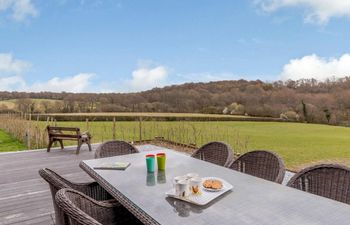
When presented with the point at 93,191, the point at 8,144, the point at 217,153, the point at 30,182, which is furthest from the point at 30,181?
the point at 8,144

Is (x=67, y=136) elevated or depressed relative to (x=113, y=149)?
depressed

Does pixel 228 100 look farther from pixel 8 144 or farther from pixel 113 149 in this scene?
pixel 8 144

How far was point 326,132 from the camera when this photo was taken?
7625 mm

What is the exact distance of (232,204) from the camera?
1.45 meters

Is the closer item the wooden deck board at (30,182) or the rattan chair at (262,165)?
the rattan chair at (262,165)

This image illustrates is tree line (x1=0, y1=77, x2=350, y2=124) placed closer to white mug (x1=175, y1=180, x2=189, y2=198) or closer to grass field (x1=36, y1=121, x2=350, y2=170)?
grass field (x1=36, y1=121, x2=350, y2=170)

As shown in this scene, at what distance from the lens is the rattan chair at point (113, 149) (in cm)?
304

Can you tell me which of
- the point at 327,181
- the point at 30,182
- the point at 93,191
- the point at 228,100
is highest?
the point at 228,100

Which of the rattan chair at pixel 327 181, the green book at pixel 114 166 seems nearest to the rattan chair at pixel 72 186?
the green book at pixel 114 166

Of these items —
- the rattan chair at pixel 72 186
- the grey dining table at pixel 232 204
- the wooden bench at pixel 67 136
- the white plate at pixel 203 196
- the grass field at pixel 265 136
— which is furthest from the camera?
the grass field at pixel 265 136

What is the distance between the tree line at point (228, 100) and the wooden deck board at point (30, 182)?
4922 mm

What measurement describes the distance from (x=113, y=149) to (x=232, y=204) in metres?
1.96

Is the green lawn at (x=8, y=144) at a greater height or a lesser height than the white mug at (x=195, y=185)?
lesser

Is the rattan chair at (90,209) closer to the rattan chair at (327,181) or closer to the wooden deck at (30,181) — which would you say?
the rattan chair at (327,181)
